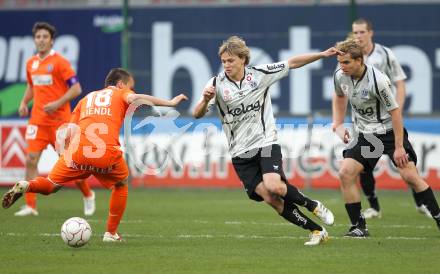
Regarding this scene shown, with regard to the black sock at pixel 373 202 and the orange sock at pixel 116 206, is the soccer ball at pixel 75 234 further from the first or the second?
the black sock at pixel 373 202

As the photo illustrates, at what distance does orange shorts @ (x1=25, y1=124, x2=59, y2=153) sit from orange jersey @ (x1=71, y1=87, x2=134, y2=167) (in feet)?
11.1

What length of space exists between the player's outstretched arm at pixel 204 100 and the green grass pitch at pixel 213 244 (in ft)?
4.50

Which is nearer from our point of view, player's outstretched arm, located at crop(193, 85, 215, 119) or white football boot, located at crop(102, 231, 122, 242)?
player's outstretched arm, located at crop(193, 85, 215, 119)

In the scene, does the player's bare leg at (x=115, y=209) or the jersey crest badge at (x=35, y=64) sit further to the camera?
the jersey crest badge at (x=35, y=64)

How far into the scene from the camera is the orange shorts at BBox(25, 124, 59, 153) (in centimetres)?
1380

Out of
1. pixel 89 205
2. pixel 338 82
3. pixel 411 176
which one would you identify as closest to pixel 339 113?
pixel 338 82

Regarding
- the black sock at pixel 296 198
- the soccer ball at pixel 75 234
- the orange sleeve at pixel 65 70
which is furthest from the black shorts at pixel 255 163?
the orange sleeve at pixel 65 70

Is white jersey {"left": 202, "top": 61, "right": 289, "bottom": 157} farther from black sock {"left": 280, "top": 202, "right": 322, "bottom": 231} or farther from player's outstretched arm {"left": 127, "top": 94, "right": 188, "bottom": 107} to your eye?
black sock {"left": 280, "top": 202, "right": 322, "bottom": 231}

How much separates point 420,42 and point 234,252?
11.2 metres

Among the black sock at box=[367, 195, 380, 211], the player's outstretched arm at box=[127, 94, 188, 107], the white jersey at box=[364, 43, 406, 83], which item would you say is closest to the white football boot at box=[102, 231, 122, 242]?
the player's outstretched arm at box=[127, 94, 188, 107]

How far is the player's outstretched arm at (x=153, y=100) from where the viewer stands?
9.64 meters

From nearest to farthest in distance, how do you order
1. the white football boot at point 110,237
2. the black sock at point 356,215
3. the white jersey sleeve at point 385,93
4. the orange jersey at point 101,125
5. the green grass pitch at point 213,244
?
1. the green grass pitch at point 213,244
2. the orange jersey at point 101,125
3. the white football boot at point 110,237
4. the white jersey sleeve at point 385,93
5. the black sock at point 356,215

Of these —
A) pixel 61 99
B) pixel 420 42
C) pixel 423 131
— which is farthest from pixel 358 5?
pixel 61 99

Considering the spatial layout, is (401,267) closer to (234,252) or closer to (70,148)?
(234,252)
